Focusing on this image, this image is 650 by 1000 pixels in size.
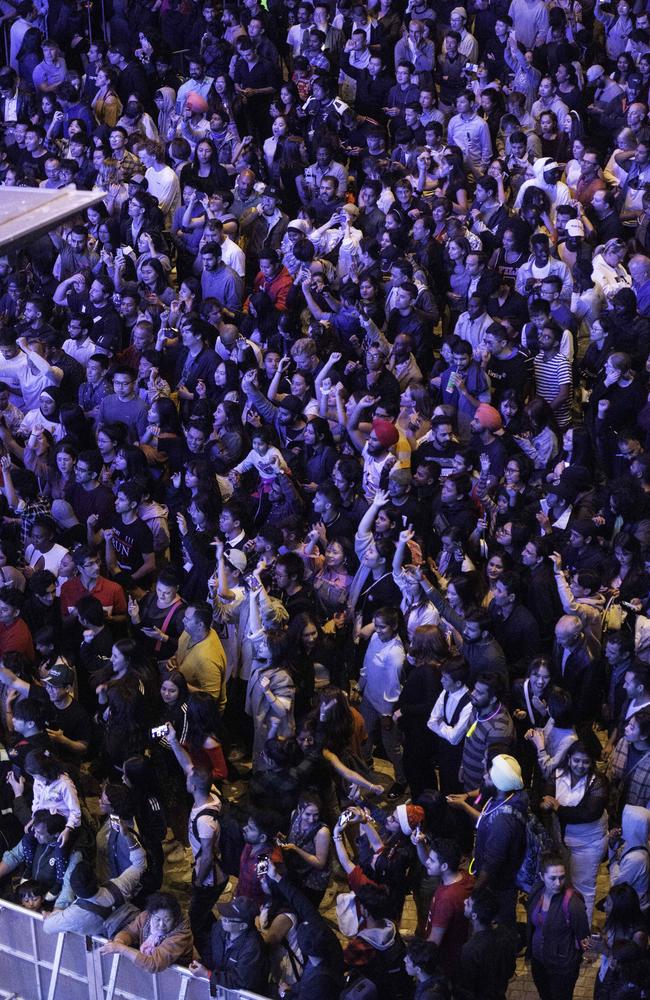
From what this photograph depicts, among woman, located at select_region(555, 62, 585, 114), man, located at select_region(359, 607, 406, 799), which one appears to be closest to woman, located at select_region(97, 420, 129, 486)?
man, located at select_region(359, 607, 406, 799)

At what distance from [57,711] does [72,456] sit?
2.26 m

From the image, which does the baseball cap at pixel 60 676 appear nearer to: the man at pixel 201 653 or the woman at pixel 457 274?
the man at pixel 201 653

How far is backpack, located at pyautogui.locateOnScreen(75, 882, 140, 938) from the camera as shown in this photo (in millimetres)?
7707

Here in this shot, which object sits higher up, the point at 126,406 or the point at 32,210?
the point at 32,210

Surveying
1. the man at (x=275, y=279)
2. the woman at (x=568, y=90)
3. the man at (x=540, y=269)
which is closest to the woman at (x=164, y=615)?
the man at (x=275, y=279)

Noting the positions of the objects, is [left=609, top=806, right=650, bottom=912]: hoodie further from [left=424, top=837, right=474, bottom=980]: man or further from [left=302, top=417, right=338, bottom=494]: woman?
[left=302, top=417, right=338, bottom=494]: woman

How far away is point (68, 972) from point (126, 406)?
4546 mm

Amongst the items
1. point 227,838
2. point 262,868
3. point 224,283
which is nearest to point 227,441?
point 224,283

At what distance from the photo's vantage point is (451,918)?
7637 mm

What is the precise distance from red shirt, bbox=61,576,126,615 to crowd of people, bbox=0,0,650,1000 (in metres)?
0.02

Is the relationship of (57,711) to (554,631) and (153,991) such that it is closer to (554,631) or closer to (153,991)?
(153,991)

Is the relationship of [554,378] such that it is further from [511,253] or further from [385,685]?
[385,685]

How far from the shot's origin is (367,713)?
943 centimetres

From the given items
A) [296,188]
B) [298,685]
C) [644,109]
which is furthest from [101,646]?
[644,109]
